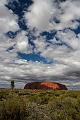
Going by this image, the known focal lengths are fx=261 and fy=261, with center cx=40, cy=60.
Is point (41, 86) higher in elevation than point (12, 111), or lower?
higher

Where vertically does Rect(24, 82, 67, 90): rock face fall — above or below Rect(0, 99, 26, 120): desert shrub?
above

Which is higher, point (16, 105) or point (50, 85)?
point (50, 85)

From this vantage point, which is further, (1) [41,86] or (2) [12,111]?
(1) [41,86]

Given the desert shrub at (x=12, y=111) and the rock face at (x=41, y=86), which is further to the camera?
the rock face at (x=41, y=86)

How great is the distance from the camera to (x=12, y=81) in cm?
9406

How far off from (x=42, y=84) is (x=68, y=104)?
161712 millimetres

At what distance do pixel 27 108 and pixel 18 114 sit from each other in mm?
1262

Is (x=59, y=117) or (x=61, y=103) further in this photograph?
(x=61, y=103)

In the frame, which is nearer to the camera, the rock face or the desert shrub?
the desert shrub

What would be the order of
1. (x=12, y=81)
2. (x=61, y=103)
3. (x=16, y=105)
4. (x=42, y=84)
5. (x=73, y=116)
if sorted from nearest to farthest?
(x=16, y=105) < (x=73, y=116) < (x=61, y=103) < (x=12, y=81) < (x=42, y=84)

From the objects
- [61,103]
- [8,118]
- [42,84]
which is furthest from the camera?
[42,84]

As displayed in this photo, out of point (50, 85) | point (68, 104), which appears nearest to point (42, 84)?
point (50, 85)

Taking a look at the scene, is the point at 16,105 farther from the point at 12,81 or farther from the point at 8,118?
→ the point at 12,81

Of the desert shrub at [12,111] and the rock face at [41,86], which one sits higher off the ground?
the rock face at [41,86]
